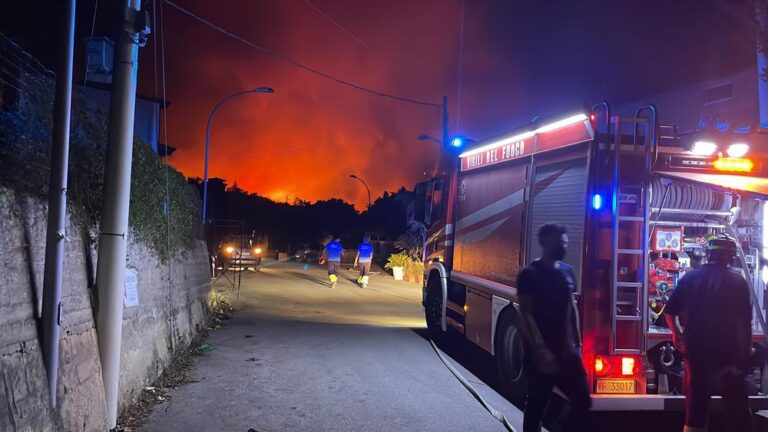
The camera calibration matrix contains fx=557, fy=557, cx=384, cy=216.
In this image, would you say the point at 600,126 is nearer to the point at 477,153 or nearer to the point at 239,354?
the point at 477,153

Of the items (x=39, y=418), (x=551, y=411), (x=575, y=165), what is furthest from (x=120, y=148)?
(x=551, y=411)

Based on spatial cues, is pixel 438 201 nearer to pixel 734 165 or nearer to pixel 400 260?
pixel 734 165

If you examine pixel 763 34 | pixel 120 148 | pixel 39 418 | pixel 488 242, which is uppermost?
pixel 763 34

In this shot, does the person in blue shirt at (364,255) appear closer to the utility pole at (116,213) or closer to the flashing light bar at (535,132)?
the flashing light bar at (535,132)

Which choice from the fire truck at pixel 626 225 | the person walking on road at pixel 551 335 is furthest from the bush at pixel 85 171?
the fire truck at pixel 626 225

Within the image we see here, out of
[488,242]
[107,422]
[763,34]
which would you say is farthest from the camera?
[763,34]

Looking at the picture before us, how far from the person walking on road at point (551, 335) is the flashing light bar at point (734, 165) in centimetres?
242

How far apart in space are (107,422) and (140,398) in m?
1.04

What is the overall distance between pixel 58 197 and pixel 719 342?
513cm

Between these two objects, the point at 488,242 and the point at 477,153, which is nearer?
the point at 488,242

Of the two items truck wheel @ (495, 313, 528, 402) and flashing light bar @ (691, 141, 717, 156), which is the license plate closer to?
truck wheel @ (495, 313, 528, 402)

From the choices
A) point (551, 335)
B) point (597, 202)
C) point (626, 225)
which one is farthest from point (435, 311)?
point (551, 335)

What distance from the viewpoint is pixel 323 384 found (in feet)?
21.9

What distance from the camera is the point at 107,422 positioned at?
459cm
